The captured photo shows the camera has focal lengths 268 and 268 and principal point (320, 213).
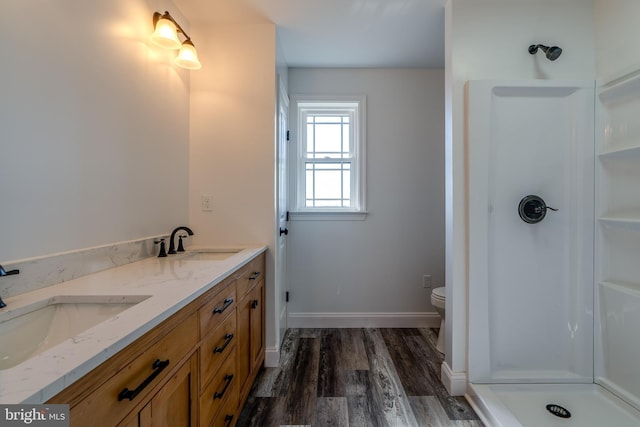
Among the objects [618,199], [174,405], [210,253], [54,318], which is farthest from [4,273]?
[618,199]

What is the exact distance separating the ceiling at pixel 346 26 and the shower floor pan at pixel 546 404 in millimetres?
2481

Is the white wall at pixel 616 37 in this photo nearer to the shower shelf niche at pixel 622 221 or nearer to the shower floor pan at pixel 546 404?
the shower shelf niche at pixel 622 221

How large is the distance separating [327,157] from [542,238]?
1.83 m

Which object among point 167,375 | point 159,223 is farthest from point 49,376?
point 159,223

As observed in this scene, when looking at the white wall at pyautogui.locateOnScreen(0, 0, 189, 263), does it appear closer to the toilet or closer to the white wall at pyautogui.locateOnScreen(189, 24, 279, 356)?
the white wall at pyautogui.locateOnScreen(189, 24, 279, 356)

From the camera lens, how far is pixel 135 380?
0.66 meters

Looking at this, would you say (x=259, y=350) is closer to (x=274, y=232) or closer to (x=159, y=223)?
(x=274, y=232)

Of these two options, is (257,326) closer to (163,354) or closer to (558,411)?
(163,354)

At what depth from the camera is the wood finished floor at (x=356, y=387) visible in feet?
4.85

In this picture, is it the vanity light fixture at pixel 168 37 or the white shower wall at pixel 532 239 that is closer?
the vanity light fixture at pixel 168 37

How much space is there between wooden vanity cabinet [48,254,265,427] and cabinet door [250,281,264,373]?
12mm

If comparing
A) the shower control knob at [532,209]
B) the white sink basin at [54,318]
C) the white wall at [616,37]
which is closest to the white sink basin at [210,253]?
the white sink basin at [54,318]

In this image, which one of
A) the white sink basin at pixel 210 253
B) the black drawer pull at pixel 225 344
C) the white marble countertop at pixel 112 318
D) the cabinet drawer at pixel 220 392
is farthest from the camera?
the white sink basin at pixel 210 253

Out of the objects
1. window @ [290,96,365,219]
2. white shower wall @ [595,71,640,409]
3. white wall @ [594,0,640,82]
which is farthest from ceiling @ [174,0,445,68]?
white shower wall @ [595,71,640,409]
